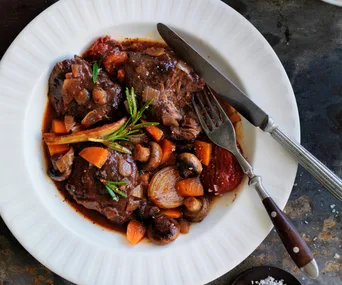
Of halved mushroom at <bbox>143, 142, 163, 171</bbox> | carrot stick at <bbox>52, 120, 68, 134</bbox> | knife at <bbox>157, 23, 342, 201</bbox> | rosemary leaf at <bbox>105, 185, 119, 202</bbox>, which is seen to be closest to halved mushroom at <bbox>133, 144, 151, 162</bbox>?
halved mushroom at <bbox>143, 142, 163, 171</bbox>

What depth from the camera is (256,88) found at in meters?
3.22

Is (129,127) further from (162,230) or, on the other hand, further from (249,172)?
(249,172)

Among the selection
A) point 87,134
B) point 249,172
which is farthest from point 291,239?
point 87,134

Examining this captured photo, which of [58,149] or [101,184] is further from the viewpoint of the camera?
[58,149]

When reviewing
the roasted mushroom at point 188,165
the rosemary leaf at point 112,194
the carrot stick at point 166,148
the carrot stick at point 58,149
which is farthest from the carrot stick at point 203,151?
the carrot stick at point 58,149

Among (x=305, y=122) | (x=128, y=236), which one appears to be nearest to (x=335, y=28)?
(x=305, y=122)

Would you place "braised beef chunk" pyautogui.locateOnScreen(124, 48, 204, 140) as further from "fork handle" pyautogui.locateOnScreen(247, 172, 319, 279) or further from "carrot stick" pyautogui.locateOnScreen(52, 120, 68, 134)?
"fork handle" pyautogui.locateOnScreen(247, 172, 319, 279)

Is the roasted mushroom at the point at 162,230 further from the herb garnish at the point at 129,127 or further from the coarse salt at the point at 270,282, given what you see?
the coarse salt at the point at 270,282

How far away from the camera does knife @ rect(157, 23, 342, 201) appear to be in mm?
3105

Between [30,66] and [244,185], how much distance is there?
1.72 m

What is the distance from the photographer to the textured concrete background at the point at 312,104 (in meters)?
3.65

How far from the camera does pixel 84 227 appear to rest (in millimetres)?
3299

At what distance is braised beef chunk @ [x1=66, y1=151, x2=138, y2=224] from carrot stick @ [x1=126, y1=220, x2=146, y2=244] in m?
0.10

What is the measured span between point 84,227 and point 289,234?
144cm
